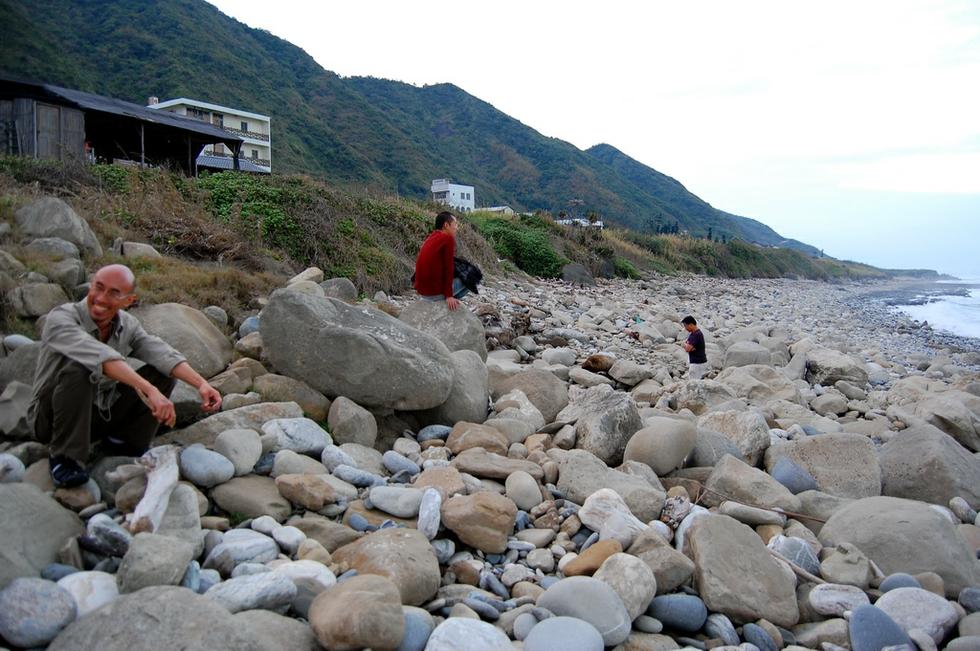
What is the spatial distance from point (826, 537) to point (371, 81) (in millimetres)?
97582

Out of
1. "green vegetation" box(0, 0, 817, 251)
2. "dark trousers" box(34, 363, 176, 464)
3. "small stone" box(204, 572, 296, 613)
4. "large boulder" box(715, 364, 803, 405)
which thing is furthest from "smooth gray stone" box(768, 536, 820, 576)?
"green vegetation" box(0, 0, 817, 251)

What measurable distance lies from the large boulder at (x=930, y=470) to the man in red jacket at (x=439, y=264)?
4346 mm

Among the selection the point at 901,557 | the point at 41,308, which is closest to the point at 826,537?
the point at 901,557

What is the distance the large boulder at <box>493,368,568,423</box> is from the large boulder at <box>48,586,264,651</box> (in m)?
4.08

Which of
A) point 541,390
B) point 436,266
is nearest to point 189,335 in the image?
point 436,266

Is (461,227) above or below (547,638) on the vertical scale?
above

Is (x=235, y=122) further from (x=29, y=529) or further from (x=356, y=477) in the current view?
(x=29, y=529)

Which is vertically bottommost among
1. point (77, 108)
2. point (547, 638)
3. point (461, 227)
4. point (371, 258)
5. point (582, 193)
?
point (547, 638)

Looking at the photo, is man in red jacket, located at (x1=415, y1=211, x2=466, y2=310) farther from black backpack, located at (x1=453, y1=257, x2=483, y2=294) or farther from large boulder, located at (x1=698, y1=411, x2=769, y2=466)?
large boulder, located at (x1=698, y1=411, x2=769, y2=466)

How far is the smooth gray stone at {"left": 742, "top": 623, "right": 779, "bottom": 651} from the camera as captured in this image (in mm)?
3047

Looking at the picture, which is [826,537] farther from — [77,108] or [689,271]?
[689,271]

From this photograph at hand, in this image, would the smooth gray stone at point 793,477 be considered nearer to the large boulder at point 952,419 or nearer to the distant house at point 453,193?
the large boulder at point 952,419

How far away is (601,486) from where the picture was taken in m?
4.26

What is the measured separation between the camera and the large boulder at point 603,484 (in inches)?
159
